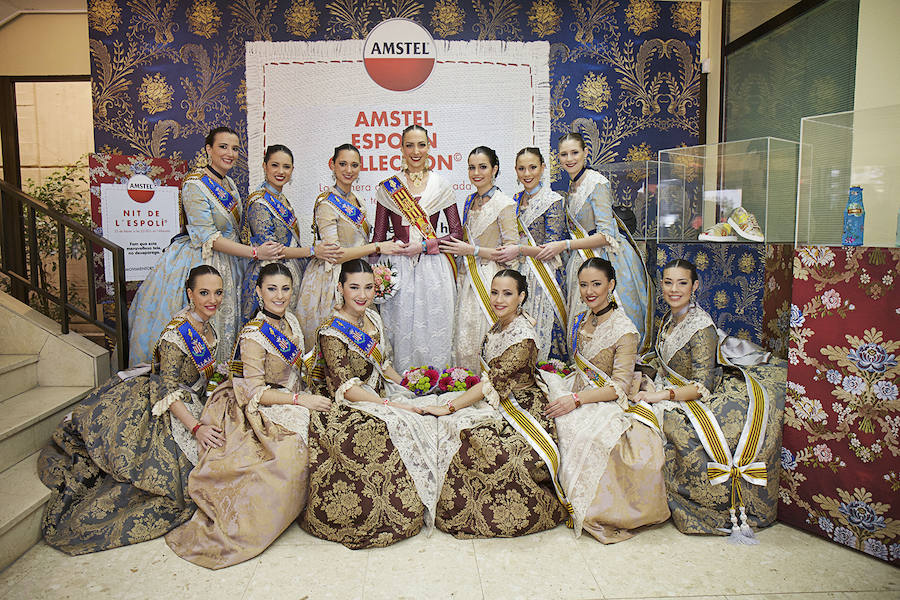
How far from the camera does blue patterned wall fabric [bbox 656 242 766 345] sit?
3195 mm

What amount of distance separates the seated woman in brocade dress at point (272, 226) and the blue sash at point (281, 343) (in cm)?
57

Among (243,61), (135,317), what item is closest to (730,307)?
(135,317)

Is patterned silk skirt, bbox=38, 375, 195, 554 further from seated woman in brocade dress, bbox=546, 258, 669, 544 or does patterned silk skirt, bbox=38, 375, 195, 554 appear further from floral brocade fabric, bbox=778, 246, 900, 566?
floral brocade fabric, bbox=778, 246, 900, 566

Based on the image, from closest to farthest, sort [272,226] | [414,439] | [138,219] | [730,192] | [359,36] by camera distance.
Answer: [414,439] < [730,192] < [272,226] < [138,219] < [359,36]

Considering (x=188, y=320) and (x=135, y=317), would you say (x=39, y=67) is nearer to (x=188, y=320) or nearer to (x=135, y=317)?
(x=135, y=317)

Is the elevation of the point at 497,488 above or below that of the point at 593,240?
below

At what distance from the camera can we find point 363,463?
98.3 inches

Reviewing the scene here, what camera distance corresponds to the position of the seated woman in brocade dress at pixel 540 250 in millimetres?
3375

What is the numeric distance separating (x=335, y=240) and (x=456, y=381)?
1068mm

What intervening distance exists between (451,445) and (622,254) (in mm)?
1583

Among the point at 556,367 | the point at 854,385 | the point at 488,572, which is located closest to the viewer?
the point at 488,572

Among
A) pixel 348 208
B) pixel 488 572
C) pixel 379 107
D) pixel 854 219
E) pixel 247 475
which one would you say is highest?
pixel 379 107

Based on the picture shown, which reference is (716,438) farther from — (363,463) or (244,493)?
(244,493)

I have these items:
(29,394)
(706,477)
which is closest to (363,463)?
(706,477)
